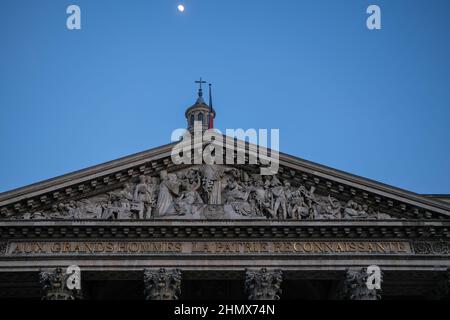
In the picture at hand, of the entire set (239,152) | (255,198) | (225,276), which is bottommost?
(225,276)

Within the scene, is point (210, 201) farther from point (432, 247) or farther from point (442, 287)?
point (442, 287)

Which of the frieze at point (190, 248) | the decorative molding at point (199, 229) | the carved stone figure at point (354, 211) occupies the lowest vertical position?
the frieze at point (190, 248)

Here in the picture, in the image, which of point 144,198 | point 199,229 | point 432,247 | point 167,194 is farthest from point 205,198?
point 432,247

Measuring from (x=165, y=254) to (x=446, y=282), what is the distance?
10550 millimetres

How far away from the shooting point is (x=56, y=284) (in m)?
22.0

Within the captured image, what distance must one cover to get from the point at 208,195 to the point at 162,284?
4.14m

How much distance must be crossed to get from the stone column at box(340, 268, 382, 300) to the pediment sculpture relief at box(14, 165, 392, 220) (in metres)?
2.34

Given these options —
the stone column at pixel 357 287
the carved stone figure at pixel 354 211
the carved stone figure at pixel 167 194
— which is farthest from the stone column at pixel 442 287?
the carved stone figure at pixel 167 194

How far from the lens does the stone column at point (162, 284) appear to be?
2185 centimetres

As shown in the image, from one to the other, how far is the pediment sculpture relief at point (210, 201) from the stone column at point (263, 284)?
91.0 inches

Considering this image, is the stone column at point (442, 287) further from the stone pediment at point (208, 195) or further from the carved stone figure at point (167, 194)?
the carved stone figure at point (167, 194)
